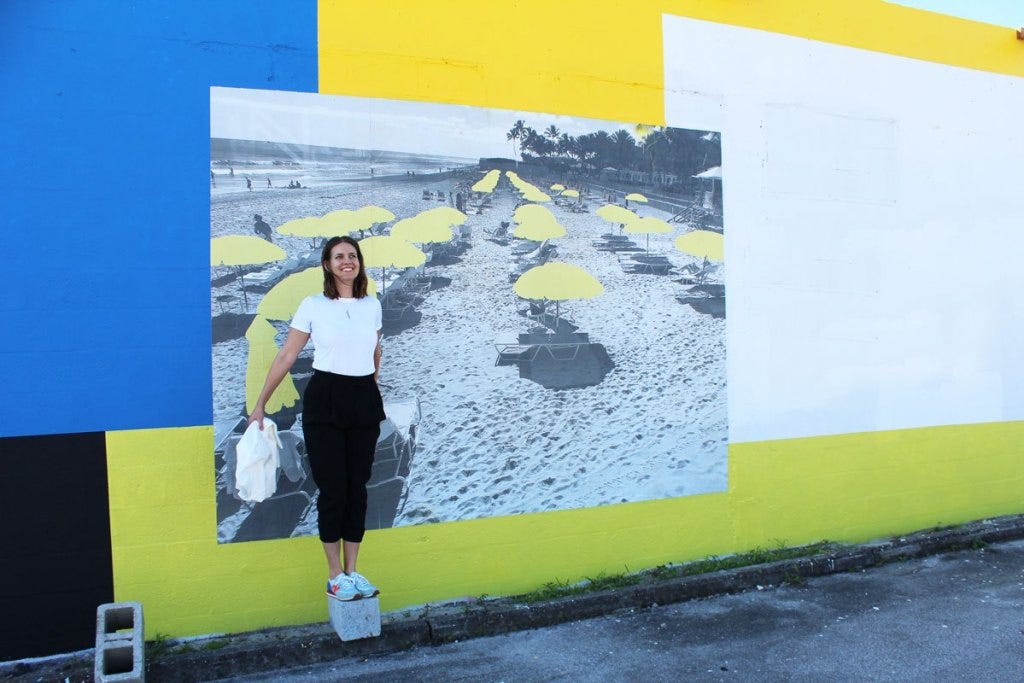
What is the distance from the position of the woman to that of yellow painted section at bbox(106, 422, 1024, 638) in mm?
403

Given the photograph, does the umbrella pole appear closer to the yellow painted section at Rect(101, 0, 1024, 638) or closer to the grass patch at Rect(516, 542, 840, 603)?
the yellow painted section at Rect(101, 0, 1024, 638)

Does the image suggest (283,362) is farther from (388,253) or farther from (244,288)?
(388,253)

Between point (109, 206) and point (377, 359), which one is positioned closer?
point (109, 206)

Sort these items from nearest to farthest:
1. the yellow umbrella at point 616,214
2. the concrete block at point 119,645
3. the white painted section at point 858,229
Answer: the concrete block at point 119,645
the yellow umbrella at point 616,214
the white painted section at point 858,229

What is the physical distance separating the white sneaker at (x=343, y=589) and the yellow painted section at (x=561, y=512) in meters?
0.36

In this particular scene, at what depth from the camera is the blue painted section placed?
4.00m

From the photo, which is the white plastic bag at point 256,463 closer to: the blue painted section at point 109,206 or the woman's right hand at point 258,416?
the woman's right hand at point 258,416

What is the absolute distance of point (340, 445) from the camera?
13.8 ft

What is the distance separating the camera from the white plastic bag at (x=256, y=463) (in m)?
3.96

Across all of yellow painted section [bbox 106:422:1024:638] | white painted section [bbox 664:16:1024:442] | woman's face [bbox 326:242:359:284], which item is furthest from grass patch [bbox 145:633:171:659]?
white painted section [bbox 664:16:1024:442]

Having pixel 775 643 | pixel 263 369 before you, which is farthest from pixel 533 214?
pixel 775 643

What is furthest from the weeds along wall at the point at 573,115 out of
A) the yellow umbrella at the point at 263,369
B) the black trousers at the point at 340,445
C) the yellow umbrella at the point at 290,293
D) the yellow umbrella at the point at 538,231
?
the yellow umbrella at the point at 538,231

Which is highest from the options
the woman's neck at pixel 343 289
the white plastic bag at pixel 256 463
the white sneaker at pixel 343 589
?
the woman's neck at pixel 343 289

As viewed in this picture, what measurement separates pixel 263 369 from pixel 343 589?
3.87 ft
